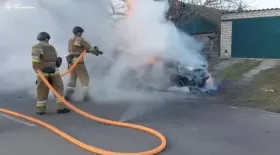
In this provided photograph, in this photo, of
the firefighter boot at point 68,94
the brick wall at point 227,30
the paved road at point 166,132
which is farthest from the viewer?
the brick wall at point 227,30

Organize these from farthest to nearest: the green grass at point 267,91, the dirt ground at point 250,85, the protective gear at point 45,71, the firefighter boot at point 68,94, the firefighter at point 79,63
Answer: the firefighter boot at point 68,94 < the firefighter at point 79,63 < the dirt ground at point 250,85 < the green grass at point 267,91 < the protective gear at point 45,71

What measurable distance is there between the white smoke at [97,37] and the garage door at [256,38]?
3.71 m

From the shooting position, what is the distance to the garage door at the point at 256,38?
1479cm

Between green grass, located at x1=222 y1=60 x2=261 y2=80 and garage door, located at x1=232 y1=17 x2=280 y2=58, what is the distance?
3.02ft

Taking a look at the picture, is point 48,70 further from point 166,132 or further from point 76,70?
point 166,132

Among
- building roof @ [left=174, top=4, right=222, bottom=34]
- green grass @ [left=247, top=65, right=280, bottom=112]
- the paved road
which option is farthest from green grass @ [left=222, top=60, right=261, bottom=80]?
building roof @ [left=174, top=4, right=222, bottom=34]

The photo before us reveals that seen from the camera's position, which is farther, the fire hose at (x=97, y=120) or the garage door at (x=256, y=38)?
the garage door at (x=256, y=38)

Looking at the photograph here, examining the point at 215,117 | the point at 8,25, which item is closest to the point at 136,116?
the point at 215,117

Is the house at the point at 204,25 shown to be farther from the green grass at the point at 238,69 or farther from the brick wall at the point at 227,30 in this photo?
the green grass at the point at 238,69

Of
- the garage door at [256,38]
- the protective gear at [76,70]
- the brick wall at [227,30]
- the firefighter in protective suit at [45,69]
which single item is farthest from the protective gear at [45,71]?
the brick wall at [227,30]

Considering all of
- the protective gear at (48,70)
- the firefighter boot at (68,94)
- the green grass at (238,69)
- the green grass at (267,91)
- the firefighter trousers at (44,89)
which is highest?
the protective gear at (48,70)

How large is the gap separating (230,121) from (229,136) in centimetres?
114

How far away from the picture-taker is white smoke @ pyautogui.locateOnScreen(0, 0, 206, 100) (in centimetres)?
940

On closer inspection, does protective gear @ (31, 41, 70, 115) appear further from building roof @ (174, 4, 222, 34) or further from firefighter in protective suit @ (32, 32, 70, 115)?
building roof @ (174, 4, 222, 34)
